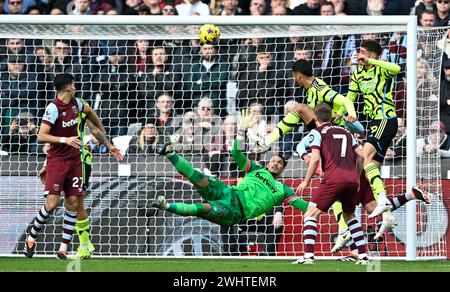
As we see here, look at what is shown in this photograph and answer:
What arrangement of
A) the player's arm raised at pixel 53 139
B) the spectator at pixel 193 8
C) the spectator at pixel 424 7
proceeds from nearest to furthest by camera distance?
the player's arm raised at pixel 53 139, the spectator at pixel 424 7, the spectator at pixel 193 8

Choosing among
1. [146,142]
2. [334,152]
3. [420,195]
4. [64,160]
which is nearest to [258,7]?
[146,142]

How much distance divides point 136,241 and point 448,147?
4482mm

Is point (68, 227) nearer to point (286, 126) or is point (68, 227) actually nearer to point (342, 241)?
point (286, 126)

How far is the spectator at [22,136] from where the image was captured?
1534cm

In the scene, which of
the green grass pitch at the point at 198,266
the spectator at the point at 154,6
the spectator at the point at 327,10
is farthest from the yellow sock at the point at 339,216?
the spectator at the point at 154,6

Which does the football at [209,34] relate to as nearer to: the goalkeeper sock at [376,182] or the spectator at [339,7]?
the goalkeeper sock at [376,182]

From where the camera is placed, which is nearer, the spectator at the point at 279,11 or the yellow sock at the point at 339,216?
the yellow sock at the point at 339,216

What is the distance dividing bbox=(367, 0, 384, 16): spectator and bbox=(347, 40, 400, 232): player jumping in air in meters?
3.30

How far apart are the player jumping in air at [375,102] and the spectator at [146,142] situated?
302cm

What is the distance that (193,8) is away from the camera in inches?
691

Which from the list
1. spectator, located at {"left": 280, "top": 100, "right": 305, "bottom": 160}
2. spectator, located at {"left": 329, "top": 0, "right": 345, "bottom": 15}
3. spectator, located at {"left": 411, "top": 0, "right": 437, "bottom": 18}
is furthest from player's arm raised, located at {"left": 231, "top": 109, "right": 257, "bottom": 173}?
spectator, located at {"left": 411, "top": 0, "right": 437, "bottom": 18}

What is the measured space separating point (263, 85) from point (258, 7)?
232cm
